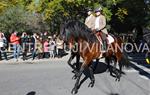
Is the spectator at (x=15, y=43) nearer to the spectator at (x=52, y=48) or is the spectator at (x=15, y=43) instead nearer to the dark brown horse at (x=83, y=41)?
the spectator at (x=52, y=48)

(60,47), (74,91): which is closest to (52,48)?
(60,47)

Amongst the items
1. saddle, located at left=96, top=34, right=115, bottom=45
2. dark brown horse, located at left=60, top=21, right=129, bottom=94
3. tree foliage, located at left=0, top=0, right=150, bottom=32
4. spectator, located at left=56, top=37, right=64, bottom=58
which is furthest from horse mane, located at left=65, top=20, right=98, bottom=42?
tree foliage, located at left=0, top=0, right=150, bottom=32

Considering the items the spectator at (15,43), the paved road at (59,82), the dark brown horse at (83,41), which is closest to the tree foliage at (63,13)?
the spectator at (15,43)

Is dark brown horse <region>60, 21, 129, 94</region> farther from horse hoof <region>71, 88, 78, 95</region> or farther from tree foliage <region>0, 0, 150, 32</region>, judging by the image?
tree foliage <region>0, 0, 150, 32</region>

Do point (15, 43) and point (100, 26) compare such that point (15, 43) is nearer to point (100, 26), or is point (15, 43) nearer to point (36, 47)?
point (36, 47)

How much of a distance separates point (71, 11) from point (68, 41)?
1524 cm

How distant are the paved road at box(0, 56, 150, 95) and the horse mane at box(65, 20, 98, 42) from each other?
1.66 metres

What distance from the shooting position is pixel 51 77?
14.2m

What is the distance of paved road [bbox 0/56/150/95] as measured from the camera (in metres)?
11.5

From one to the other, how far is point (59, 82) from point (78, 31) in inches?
87.2

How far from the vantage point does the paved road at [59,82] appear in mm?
11477

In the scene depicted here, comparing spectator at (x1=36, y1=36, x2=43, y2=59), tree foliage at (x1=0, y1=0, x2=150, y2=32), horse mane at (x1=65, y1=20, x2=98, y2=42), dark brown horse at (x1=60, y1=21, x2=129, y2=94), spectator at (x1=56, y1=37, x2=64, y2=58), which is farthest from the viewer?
tree foliage at (x1=0, y1=0, x2=150, y2=32)

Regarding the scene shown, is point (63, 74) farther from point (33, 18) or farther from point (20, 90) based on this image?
point (33, 18)

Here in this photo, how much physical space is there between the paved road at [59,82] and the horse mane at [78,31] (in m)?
1.66
